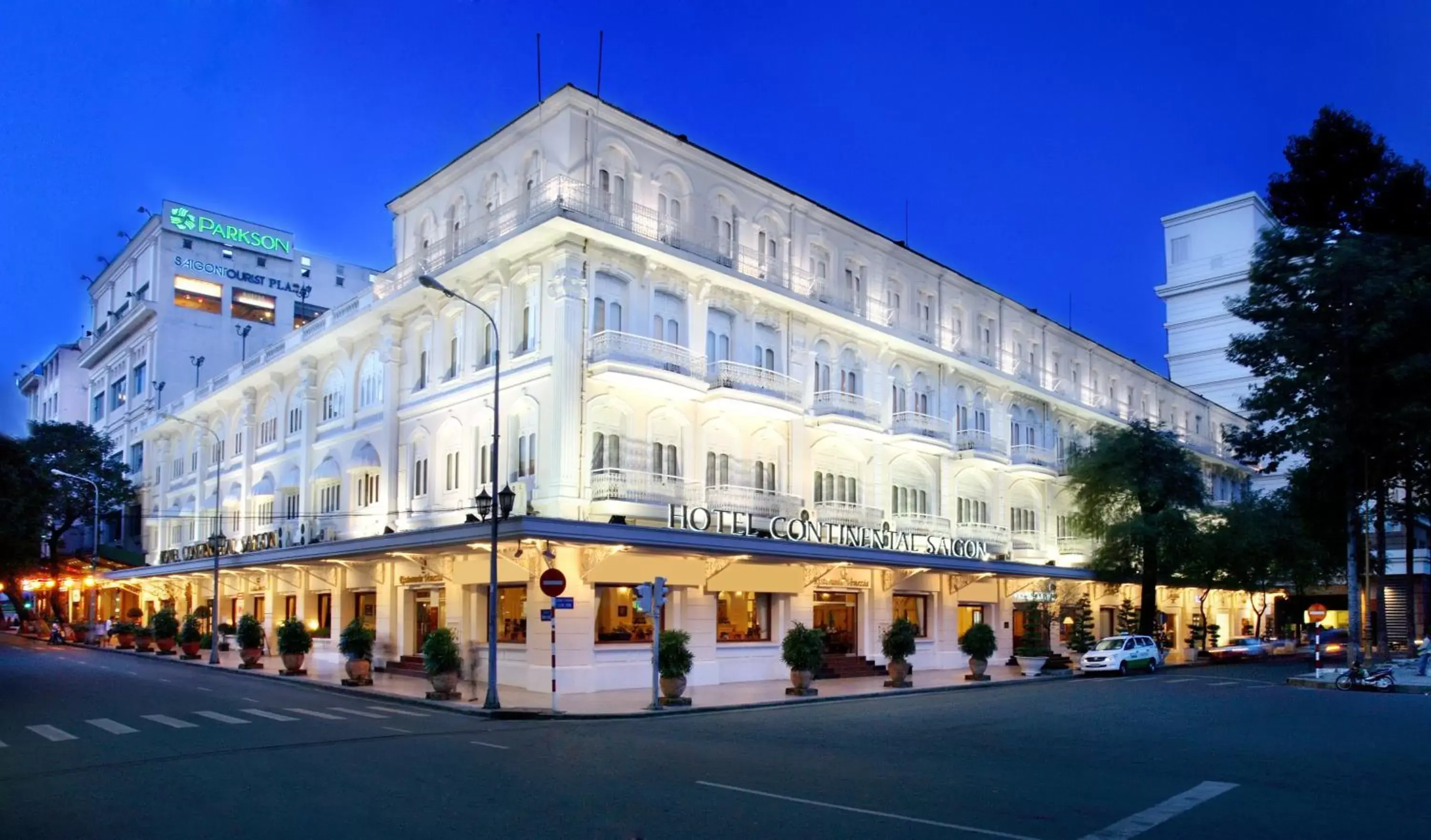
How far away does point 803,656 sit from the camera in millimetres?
27781

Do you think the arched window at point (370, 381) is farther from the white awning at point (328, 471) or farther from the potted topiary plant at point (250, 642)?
the potted topiary plant at point (250, 642)

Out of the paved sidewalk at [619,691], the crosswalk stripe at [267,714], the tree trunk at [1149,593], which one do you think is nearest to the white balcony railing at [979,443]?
the tree trunk at [1149,593]

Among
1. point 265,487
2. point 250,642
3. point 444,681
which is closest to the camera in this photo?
point 444,681

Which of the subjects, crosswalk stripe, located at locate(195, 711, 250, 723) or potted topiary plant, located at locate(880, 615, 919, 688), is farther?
potted topiary plant, located at locate(880, 615, 919, 688)

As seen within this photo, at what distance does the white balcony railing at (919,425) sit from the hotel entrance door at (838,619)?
6813mm

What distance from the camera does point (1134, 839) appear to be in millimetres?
9648

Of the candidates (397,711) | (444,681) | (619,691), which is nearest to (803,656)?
(619,691)

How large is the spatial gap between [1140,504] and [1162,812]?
1553 inches

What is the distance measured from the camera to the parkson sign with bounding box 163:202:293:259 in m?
71.5

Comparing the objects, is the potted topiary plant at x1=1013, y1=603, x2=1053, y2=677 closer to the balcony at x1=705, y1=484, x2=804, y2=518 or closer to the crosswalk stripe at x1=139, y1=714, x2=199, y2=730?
the balcony at x1=705, y1=484, x2=804, y2=518

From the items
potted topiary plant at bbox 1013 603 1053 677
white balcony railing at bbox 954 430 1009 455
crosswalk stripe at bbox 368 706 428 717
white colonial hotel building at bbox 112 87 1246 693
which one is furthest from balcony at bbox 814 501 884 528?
crosswalk stripe at bbox 368 706 428 717

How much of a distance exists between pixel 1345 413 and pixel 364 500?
112 ft

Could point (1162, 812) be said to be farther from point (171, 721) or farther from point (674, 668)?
point (171, 721)

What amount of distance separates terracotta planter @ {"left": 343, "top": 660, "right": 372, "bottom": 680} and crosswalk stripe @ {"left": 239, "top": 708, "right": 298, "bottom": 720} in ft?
22.3
